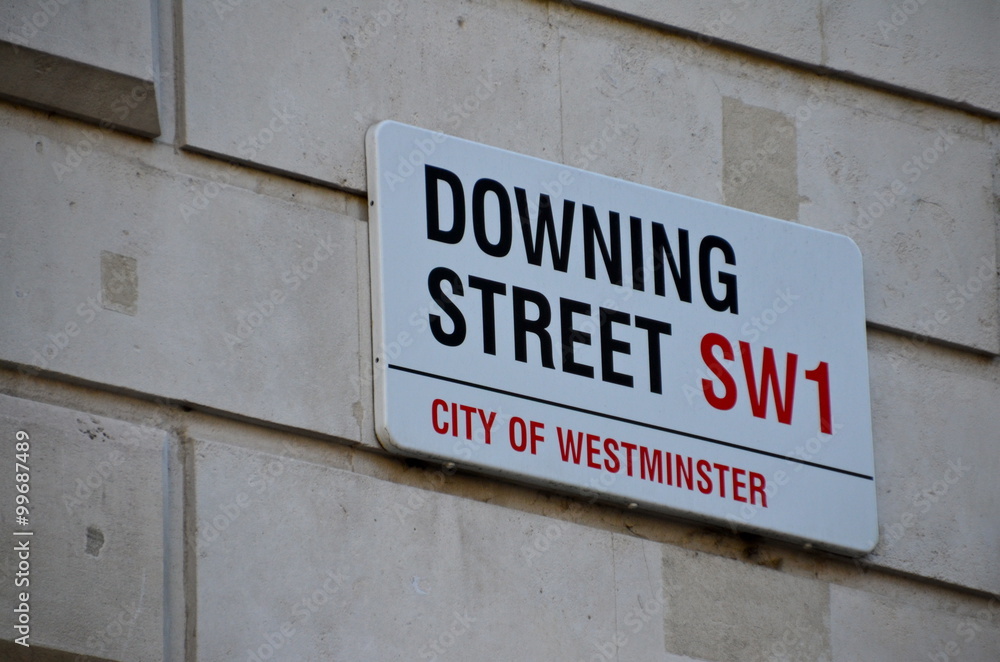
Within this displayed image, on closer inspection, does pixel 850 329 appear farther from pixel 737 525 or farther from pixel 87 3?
pixel 87 3

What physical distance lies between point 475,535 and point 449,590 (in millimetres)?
182

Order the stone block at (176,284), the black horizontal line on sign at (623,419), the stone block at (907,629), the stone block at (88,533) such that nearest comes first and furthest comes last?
1. the stone block at (88,533)
2. the stone block at (176,284)
3. the black horizontal line on sign at (623,419)
4. the stone block at (907,629)

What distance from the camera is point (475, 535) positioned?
5684 millimetres

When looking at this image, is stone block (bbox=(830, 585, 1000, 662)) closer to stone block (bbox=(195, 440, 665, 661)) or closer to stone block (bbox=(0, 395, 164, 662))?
stone block (bbox=(195, 440, 665, 661))

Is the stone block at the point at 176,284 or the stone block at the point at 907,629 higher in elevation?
the stone block at the point at 176,284

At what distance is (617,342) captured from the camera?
19.7 feet

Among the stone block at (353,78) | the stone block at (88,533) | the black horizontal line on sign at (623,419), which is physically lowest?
the stone block at (88,533)

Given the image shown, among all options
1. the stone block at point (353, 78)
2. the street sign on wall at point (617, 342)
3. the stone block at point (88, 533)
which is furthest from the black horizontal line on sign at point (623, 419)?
the stone block at point (88, 533)

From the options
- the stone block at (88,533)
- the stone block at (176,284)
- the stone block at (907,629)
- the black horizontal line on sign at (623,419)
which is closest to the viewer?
the stone block at (88,533)

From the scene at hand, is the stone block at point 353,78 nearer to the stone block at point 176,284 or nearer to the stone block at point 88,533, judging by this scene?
the stone block at point 176,284

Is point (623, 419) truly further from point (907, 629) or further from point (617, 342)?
point (907, 629)

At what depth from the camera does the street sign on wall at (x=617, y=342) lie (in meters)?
5.72

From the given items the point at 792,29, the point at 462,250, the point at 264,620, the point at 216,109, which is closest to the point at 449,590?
the point at 264,620

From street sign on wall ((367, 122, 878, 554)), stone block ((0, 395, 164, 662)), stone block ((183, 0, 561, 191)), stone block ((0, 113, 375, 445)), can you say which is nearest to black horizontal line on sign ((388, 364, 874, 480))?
street sign on wall ((367, 122, 878, 554))
